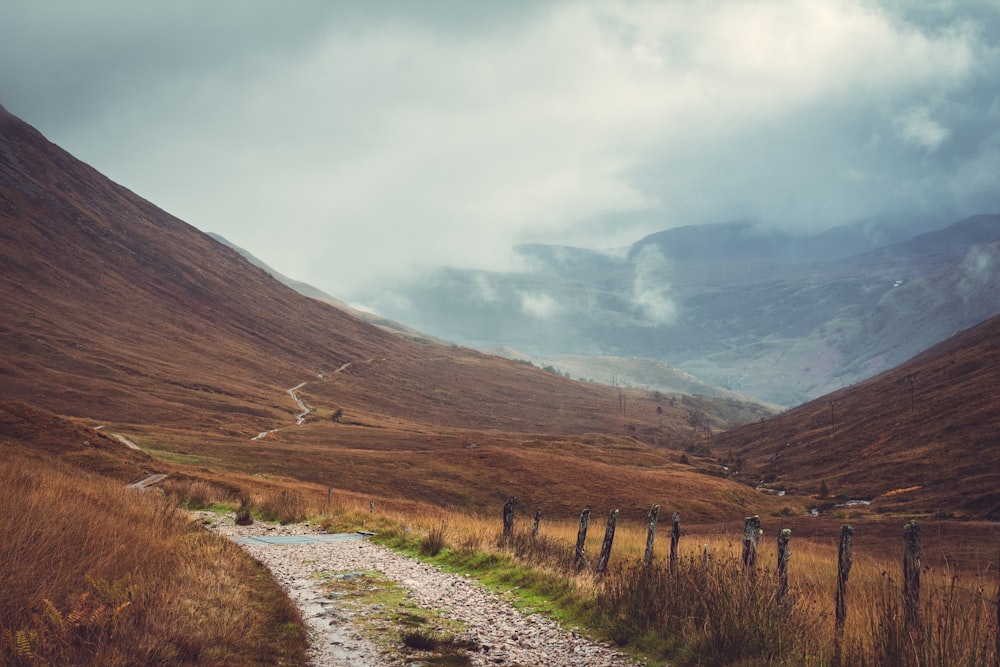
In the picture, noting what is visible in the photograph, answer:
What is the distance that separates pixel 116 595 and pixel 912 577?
9.59 meters

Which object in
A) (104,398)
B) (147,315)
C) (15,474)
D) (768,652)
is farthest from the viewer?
(147,315)

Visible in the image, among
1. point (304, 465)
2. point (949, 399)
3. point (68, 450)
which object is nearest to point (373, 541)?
point (68, 450)

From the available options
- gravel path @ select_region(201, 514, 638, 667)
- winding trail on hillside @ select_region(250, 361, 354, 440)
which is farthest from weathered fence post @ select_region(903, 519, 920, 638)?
winding trail on hillside @ select_region(250, 361, 354, 440)

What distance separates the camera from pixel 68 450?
3247 cm

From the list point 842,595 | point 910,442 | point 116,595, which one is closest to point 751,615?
point 842,595

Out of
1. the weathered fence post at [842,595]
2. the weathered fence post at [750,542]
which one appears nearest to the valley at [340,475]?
the weathered fence post at [842,595]

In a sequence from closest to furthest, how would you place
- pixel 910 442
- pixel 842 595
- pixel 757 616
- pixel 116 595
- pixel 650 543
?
pixel 116 595 → pixel 757 616 → pixel 842 595 → pixel 650 543 → pixel 910 442

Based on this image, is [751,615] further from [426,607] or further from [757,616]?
[426,607]

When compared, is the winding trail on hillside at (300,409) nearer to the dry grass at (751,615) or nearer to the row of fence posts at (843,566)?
the dry grass at (751,615)

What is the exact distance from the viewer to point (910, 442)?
77.9 m

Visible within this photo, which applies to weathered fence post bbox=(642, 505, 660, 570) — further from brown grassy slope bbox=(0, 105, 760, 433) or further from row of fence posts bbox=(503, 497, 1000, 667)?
brown grassy slope bbox=(0, 105, 760, 433)

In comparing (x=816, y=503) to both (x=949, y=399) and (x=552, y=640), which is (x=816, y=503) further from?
(x=552, y=640)

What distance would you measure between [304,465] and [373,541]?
4138 cm

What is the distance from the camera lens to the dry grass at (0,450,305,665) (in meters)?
7.11
